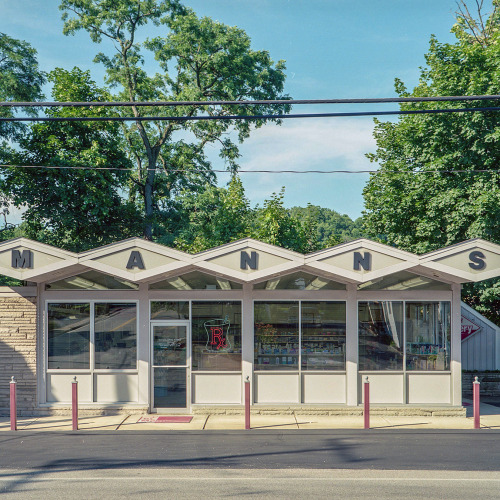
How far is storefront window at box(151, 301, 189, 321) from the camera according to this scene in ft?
45.3

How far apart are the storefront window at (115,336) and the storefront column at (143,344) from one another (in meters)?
0.17

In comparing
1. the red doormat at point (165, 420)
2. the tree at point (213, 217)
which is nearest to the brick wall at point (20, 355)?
the red doormat at point (165, 420)

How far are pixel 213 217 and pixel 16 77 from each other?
1172cm

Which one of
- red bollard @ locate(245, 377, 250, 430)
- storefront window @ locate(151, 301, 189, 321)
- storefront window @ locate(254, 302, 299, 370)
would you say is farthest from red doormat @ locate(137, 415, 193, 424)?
storefront window @ locate(151, 301, 189, 321)

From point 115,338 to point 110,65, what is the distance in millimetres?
25121

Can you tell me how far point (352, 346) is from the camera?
1359cm

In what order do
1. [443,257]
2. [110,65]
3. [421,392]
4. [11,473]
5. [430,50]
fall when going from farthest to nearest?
1. [110,65]
2. [430,50]
3. [421,392]
4. [443,257]
5. [11,473]

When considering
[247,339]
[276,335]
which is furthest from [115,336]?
[276,335]

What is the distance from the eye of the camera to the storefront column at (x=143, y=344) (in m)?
13.6

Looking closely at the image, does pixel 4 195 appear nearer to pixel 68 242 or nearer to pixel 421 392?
pixel 68 242

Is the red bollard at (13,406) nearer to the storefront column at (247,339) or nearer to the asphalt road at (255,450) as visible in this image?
the asphalt road at (255,450)

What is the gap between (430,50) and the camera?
72.2 feet

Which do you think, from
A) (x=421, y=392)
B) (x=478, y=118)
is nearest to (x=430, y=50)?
(x=478, y=118)

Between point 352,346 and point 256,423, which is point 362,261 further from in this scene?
point 256,423
